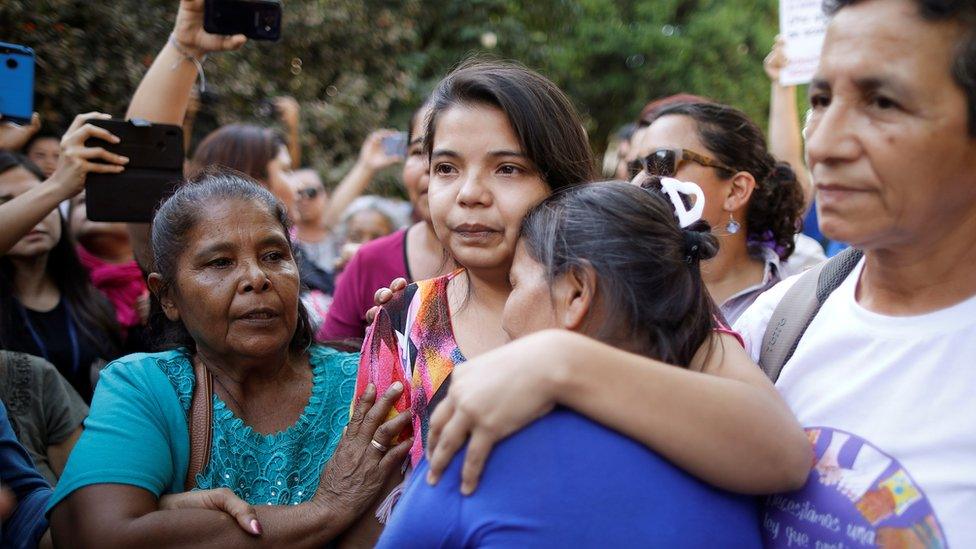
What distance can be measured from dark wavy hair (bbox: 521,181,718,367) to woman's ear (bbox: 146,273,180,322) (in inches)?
52.4

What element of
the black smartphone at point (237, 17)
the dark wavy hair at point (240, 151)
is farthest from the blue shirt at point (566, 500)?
the dark wavy hair at point (240, 151)

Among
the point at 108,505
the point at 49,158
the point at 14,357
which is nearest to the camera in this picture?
the point at 108,505

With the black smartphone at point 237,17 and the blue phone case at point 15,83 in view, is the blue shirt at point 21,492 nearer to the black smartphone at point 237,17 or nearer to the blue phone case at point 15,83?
the blue phone case at point 15,83

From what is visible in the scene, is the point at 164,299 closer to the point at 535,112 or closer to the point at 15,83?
the point at 15,83

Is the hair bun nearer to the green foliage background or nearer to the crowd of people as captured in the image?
the crowd of people

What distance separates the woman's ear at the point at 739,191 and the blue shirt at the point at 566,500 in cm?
210

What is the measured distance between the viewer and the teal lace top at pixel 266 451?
249cm

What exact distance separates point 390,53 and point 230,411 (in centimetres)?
932

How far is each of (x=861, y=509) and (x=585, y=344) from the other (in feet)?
1.94

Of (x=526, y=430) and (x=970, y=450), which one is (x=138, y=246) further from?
(x=970, y=450)

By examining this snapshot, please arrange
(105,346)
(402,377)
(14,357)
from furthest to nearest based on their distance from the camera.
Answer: (105,346) < (14,357) < (402,377)

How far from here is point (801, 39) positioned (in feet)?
15.9

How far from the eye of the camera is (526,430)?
1.52 meters

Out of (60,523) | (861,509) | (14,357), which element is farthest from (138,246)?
(861,509)
